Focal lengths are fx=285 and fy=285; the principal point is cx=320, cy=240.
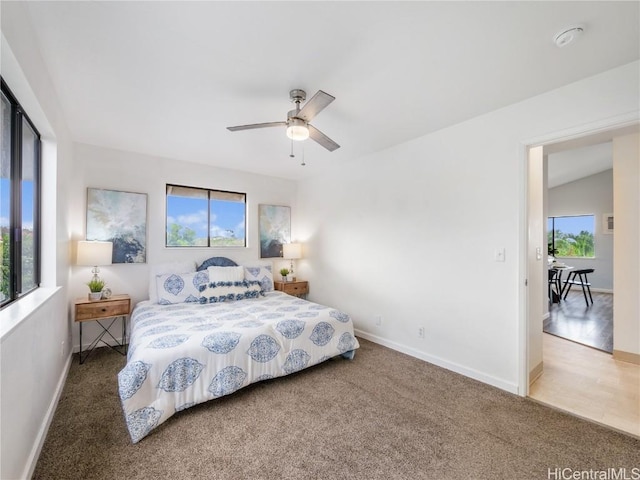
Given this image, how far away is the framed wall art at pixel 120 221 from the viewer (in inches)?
139

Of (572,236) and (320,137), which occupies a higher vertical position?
(320,137)

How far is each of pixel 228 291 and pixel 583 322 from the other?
554 centimetres

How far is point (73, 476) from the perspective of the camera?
1.58 metres

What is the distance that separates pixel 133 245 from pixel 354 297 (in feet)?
Answer: 10.1

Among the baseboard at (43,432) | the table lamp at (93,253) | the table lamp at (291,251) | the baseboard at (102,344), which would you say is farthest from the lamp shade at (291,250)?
the baseboard at (43,432)

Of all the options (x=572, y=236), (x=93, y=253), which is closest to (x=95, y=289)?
(x=93, y=253)

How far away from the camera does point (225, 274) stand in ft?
12.6

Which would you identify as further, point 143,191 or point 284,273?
point 284,273

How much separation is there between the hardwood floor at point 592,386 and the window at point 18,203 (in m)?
3.93

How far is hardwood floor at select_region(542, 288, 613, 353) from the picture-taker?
378 centimetres

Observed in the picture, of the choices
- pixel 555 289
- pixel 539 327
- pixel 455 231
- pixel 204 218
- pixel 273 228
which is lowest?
pixel 555 289

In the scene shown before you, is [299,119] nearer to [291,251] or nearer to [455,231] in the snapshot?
[455,231]

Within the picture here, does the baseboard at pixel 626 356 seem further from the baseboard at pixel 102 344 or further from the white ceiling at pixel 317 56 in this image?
the baseboard at pixel 102 344

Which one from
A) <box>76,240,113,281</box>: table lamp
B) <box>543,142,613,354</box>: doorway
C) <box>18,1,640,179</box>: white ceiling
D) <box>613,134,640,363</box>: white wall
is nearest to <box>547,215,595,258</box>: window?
<box>543,142,613,354</box>: doorway
